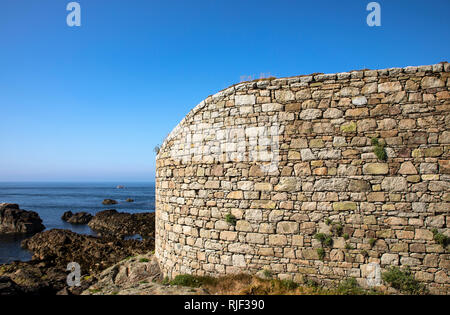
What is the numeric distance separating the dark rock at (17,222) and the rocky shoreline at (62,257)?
79 millimetres

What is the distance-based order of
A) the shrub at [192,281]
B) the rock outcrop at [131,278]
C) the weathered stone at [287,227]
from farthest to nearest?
the rock outcrop at [131,278]
the shrub at [192,281]
the weathered stone at [287,227]

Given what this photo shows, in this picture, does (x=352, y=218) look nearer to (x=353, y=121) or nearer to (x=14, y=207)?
(x=353, y=121)

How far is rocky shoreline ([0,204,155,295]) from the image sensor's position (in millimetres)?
9891

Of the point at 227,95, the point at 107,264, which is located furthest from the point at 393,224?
the point at 107,264

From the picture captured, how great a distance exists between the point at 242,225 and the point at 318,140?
2.90 metres

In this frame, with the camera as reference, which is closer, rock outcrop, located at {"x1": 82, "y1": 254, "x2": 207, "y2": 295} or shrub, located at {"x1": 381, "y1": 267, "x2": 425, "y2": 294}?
shrub, located at {"x1": 381, "y1": 267, "x2": 425, "y2": 294}

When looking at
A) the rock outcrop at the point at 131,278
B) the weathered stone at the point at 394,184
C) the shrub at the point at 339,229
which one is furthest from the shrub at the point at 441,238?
the rock outcrop at the point at 131,278

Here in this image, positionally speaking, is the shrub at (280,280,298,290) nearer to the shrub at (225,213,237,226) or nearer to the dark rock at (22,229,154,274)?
the shrub at (225,213,237,226)

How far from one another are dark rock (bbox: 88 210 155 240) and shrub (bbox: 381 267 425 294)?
1788 centimetres

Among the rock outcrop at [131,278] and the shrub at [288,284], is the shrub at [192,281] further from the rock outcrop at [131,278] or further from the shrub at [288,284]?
the shrub at [288,284]

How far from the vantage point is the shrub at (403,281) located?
5648mm

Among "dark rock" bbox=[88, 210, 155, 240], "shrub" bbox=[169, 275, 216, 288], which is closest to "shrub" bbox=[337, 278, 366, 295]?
"shrub" bbox=[169, 275, 216, 288]

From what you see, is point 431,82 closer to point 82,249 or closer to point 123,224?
point 82,249
